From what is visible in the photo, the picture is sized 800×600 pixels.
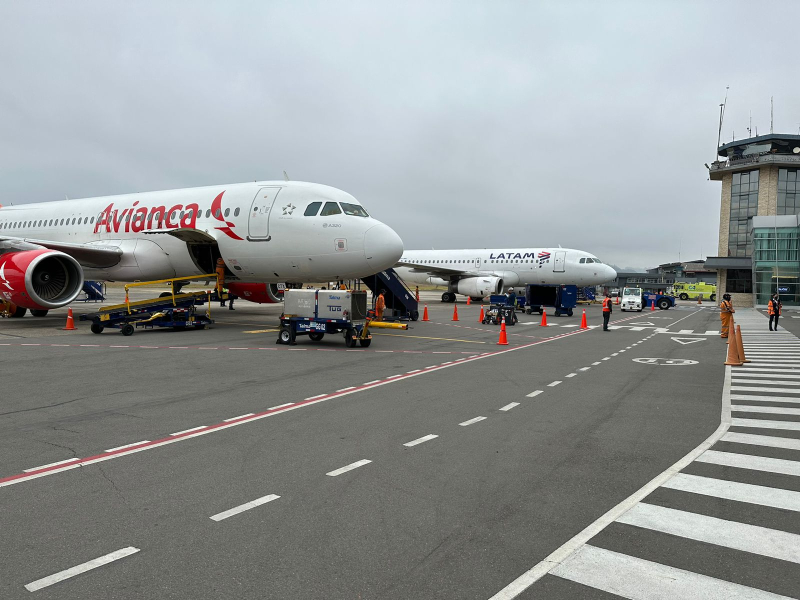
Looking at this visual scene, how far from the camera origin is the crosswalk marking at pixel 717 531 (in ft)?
12.5

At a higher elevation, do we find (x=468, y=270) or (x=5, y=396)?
(x=468, y=270)

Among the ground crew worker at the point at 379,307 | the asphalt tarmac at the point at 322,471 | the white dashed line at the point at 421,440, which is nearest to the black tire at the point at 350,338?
the asphalt tarmac at the point at 322,471

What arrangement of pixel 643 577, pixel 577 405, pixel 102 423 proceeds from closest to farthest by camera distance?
pixel 643 577 < pixel 102 423 < pixel 577 405

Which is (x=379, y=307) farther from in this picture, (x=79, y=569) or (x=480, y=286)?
(x=480, y=286)

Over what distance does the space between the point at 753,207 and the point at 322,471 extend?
7374 centimetres

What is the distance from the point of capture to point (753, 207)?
6381cm

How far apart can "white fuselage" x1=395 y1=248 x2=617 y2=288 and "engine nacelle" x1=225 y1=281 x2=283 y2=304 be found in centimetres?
1709

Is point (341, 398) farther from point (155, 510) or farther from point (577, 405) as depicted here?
point (155, 510)

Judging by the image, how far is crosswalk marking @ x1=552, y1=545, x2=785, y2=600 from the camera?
3242mm

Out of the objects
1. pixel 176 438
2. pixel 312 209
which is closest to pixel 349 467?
pixel 176 438

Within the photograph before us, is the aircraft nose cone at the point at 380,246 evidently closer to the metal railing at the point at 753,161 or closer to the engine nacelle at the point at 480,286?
the engine nacelle at the point at 480,286

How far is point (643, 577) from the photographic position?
3.45 meters

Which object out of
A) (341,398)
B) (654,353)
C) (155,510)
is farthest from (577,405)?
(654,353)

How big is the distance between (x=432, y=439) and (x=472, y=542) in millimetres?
2589
